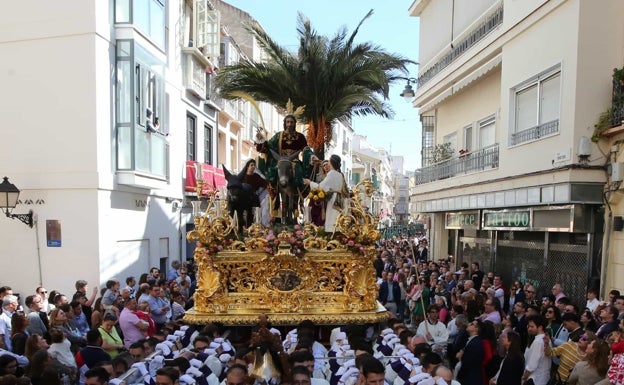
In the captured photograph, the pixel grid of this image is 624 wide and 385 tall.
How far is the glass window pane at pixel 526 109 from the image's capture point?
13.1 meters

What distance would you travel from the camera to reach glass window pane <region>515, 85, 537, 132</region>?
13.1 metres

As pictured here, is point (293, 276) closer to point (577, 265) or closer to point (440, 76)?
point (577, 265)

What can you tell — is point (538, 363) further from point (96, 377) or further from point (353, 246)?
point (96, 377)

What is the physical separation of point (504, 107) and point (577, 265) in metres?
4.72

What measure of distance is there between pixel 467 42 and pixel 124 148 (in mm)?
10890

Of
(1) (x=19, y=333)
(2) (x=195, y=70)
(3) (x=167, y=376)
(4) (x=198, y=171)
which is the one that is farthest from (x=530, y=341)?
(2) (x=195, y=70)

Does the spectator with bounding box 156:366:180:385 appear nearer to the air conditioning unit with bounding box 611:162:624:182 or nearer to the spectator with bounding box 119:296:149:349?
the spectator with bounding box 119:296:149:349

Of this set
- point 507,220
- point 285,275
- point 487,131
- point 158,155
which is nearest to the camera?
point 285,275

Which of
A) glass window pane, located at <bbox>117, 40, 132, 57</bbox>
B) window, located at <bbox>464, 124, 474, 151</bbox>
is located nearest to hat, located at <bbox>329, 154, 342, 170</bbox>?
glass window pane, located at <bbox>117, 40, 132, 57</bbox>

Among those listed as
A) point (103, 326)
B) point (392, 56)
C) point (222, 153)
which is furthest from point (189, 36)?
point (103, 326)

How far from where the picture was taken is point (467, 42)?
17.2 meters

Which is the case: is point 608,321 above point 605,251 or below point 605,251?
below

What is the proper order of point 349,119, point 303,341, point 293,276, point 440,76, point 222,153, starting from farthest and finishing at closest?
point 222,153 < point 440,76 < point 349,119 < point 293,276 < point 303,341

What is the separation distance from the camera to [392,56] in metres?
14.4
